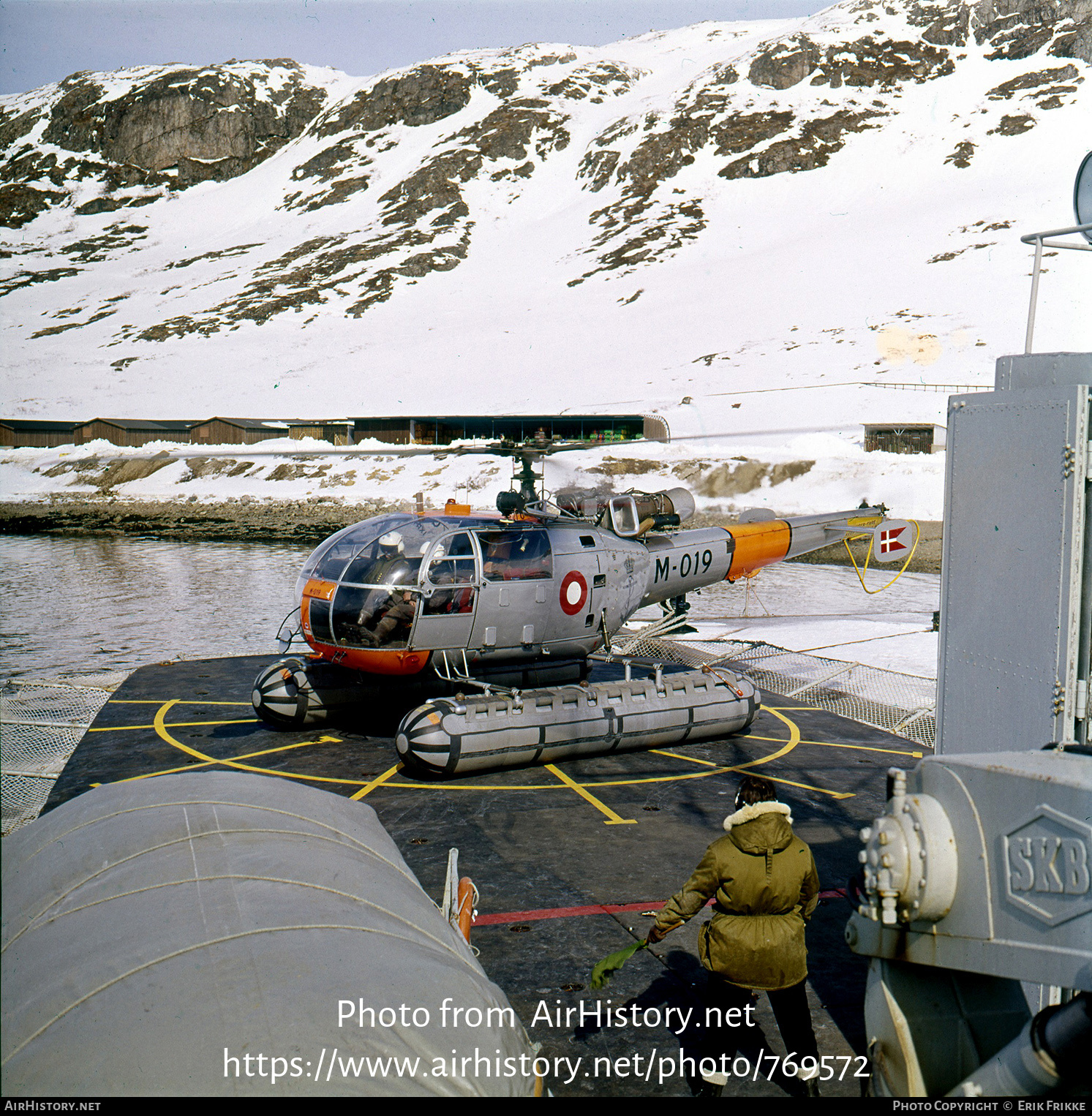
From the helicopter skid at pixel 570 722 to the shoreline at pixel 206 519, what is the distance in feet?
88.7

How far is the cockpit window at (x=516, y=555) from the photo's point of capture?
1255 cm

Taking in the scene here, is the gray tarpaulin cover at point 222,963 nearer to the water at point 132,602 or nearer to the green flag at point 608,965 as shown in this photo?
the green flag at point 608,965

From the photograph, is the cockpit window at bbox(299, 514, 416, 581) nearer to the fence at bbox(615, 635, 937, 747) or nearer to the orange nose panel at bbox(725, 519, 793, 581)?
the fence at bbox(615, 635, 937, 747)

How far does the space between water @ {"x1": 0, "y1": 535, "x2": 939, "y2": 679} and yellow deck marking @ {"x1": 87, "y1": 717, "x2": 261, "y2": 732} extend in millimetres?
1884

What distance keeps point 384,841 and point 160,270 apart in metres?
145

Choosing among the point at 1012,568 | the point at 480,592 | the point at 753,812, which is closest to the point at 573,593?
the point at 480,592

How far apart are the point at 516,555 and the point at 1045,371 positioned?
26.0 feet

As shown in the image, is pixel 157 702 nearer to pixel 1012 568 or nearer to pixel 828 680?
pixel 828 680

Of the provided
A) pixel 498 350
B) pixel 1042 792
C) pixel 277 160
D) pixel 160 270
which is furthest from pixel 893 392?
pixel 277 160

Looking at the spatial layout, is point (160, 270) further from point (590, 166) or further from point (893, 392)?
point (893, 392)

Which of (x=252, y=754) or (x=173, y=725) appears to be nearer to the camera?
(x=252, y=754)

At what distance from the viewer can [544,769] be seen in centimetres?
1188

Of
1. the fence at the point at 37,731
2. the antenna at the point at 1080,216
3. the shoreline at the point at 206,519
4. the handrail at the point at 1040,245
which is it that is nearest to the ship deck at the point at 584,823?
the fence at the point at 37,731
